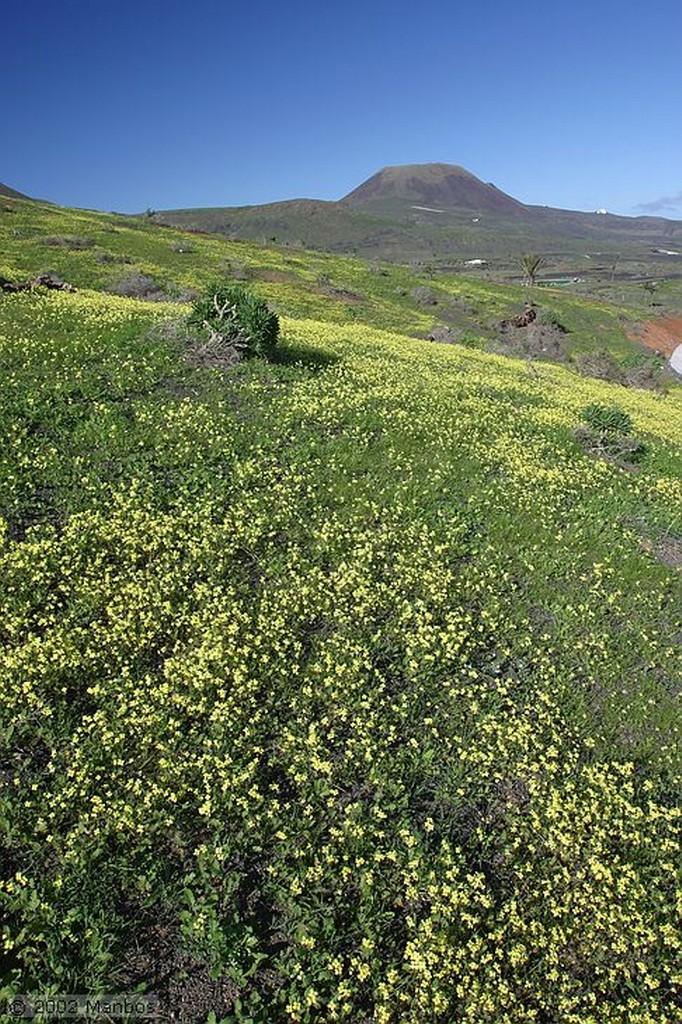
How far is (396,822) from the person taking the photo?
7.52 meters

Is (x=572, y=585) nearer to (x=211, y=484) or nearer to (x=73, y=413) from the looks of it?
(x=211, y=484)

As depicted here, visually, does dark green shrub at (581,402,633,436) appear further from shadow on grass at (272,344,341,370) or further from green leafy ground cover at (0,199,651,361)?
green leafy ground cover at (0,199,651,361)

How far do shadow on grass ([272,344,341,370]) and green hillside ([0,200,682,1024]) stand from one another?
4.17 m

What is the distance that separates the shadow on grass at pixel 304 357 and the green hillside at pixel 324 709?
4.17 meters

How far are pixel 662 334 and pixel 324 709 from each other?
7563 centimetres

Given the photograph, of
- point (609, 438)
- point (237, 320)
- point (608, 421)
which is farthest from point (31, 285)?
point (609, 438)

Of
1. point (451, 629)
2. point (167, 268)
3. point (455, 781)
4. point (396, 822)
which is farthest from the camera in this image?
point (167, 268)

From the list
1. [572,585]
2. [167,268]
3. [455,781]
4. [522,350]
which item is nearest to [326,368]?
[572,585]

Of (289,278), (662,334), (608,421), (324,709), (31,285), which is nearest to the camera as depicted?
(324,709)

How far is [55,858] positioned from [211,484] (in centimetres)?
767

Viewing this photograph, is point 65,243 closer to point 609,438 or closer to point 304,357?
point 304,357

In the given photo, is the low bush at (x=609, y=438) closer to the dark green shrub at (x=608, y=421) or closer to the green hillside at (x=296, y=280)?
the dark green shrub at (x=608, y=421)

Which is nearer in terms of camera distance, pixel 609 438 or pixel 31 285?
pixel 609 438

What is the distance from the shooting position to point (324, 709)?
349 inches
